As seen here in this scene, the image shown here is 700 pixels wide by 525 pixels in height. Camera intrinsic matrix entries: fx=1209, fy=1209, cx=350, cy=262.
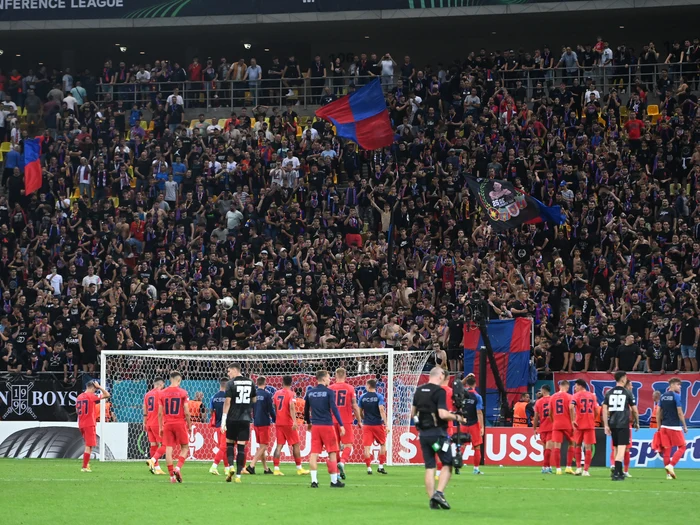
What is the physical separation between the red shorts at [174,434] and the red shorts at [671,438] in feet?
30.9

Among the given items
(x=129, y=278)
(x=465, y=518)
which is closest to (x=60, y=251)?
(x=129, y=278)

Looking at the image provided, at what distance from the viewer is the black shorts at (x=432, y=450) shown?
51.8ft

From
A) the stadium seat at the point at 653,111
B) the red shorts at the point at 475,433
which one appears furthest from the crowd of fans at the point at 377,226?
the red shorts at the point at 475,433

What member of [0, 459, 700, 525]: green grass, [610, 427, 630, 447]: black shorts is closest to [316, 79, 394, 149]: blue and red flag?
[0, 459, 700, 525]: green grass

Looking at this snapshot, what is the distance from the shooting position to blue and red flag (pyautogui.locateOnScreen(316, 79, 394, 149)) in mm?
37594

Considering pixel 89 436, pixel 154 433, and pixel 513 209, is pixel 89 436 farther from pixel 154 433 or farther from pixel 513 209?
pixel 513 209

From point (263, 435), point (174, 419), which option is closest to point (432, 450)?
point (174, 419)

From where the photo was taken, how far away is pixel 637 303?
2989cm

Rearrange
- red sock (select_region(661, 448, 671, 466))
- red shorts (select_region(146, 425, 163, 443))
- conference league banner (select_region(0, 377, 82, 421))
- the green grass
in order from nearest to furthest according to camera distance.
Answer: the green grass, red sock (select_region(661, 448, 671, 466)), red shorts (select_region(146, 425, 163, 443)), conference league banner (select_region(0, 377, 82, 421))

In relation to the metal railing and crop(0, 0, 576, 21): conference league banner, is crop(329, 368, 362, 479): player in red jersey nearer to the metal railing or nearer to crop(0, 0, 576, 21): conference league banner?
the metal railing

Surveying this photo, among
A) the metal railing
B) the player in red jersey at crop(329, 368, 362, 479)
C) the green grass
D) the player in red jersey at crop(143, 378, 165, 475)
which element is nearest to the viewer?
the green grass

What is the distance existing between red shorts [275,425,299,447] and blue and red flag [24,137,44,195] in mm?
18991

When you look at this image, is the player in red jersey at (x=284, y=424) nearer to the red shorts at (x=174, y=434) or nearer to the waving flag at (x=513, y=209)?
the red shorts at (x=174, y=434)

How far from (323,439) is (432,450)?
465 centimetres
